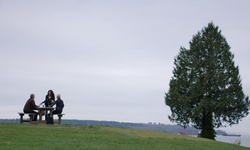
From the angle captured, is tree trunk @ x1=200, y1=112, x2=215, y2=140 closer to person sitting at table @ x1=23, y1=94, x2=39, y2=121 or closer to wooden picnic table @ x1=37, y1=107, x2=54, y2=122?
wooden picnic table @ x1=37, y1=107, x2=54, y2=122

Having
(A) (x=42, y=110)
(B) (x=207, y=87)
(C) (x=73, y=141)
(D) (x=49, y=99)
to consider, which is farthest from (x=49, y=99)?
(B) (x=207, y=87)

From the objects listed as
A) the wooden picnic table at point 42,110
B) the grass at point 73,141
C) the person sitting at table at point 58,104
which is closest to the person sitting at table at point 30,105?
the wooden picnic table at point 42,110

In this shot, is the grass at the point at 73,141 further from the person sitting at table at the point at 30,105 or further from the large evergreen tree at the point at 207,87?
the large evergreen tree at the point at 207,87

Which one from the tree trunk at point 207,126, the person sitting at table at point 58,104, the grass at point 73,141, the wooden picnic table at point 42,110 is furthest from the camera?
the tree trunk at point 207,126

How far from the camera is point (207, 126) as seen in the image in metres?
35.4

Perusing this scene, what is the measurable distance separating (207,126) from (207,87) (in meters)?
3.52

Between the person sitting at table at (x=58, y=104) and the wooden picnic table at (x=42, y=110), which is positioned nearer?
the wooden picnic table at (x=42, y=110)

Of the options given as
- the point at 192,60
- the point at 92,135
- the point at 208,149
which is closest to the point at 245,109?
the point at 192,60

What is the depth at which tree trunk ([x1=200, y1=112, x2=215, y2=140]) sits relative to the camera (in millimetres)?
35062

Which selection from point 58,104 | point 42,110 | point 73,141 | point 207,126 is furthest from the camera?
point 207,126

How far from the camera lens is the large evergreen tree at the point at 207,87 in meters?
35.1

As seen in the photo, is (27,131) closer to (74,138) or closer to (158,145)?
(74,138)

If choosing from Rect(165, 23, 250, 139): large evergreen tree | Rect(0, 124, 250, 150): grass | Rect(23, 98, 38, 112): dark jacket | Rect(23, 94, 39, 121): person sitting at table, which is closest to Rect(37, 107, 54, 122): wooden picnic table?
Rect(23, 94, 39, 121): person sitting at table

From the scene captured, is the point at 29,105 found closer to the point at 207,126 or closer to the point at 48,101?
the point at 48,101
